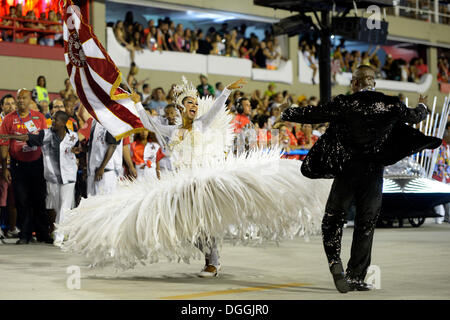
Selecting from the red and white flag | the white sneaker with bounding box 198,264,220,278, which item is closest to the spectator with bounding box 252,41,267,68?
the red and white flag

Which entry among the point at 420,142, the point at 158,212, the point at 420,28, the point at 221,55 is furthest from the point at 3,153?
the point at 420,28

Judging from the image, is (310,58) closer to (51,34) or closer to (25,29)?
(51,34)

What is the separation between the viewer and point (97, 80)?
923 cm

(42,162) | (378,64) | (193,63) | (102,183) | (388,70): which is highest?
(378,64)

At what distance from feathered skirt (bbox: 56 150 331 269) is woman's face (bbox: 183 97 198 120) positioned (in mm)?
837

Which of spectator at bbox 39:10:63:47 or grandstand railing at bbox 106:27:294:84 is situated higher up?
spectator at bbox 39:10:63:47

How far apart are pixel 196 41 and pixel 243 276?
1673cm

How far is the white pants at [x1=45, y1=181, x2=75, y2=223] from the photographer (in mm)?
11906

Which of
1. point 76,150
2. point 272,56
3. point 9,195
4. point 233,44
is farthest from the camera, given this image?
point 272,56

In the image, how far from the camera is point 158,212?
7.30 meters

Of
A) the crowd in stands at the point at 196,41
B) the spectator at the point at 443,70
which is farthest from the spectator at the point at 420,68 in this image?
the crowd in stands at the point at 196,41

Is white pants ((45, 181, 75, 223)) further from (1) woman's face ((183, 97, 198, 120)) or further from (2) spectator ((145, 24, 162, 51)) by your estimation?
(2) spectator ((145, 24, 162, 51))

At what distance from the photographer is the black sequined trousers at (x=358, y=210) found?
7023 millimetres

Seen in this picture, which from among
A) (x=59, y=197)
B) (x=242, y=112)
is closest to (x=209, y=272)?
(x=59, y=197)
